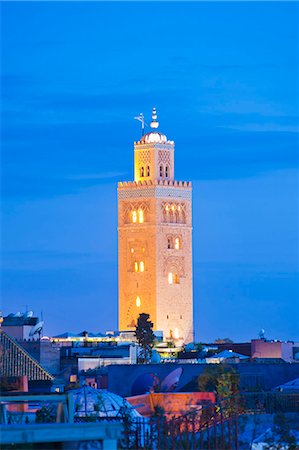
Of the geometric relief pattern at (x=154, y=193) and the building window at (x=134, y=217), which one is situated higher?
the geometric relief pattern at (x=154, y=193)

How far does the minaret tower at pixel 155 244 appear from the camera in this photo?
118562mm

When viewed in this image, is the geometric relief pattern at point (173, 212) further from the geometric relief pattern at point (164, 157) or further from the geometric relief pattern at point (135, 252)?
the geometric relief pattern at point (164, 157)

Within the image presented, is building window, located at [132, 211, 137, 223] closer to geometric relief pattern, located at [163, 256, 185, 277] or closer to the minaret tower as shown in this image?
the minaret tower

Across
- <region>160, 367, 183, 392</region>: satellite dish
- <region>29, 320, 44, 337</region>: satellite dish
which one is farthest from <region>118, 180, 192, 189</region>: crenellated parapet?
<region>160, 367, 183, 392</region>: satellite dish

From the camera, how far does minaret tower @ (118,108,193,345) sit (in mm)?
118562


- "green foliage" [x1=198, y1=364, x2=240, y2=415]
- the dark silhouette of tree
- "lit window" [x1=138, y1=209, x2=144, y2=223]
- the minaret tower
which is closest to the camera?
"green foliage" [x1=198, y1=364, x2=240, y2=415]

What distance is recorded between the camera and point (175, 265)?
398 ft

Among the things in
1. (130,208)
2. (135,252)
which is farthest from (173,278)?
(130,208)

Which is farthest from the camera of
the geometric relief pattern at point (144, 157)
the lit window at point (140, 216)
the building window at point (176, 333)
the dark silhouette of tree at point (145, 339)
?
the lit window at point (140, 216)

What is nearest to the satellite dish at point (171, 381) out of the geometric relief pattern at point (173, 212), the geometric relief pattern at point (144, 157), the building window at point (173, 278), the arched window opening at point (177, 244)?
the building window at point (173, 278)

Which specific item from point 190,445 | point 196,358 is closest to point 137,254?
point 196,358

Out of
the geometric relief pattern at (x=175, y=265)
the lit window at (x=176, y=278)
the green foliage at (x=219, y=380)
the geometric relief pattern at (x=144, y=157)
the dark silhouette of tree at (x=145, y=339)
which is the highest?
the geometric relief pattern at (x=144, y=157)

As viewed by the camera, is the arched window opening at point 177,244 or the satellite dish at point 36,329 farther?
the arched window opening at point 177,244

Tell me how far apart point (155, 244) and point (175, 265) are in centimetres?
209
